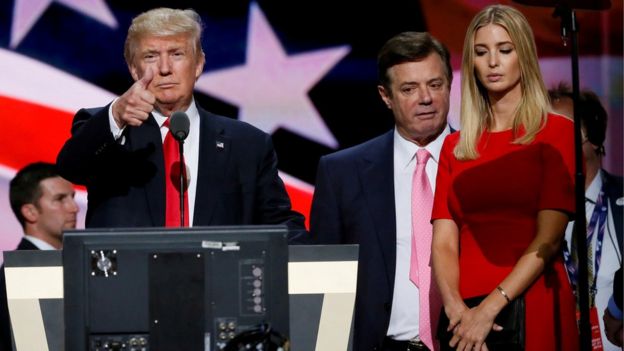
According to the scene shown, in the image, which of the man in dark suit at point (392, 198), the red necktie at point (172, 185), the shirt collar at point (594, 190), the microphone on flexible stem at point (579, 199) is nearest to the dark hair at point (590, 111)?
the shirt collar at point (594, 190)

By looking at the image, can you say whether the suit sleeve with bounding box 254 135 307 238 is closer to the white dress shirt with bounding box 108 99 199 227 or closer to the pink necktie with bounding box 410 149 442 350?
the white dress shirt with bounding box 108 99 199 227

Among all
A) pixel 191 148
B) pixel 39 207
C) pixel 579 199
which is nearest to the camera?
pixel 579 199

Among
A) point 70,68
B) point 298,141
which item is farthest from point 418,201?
point 70,68

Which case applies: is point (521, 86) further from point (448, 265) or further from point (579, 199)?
point (448, 265)

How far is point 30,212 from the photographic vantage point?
517cm

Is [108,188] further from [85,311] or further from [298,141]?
[298,141]

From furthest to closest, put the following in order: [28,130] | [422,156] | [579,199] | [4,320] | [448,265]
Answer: [28,130]
[4,320]
[422,156]
[448,265]
[579,199]

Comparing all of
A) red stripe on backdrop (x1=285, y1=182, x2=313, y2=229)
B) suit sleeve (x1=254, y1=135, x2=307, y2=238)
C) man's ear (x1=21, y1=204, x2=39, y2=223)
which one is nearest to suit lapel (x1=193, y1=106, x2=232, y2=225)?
suit sleeve (x1=254, y1=135, x2=307, y2=238)

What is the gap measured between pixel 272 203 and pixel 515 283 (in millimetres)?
870

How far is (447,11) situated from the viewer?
5.13 meters

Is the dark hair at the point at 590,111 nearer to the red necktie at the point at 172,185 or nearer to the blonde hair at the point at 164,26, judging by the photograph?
the blonde hair at the point at 164,26

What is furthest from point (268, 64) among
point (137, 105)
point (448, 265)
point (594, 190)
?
point (137, 105)

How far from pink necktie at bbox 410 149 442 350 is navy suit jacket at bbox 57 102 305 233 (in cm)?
39

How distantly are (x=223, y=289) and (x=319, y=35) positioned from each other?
2.74m
